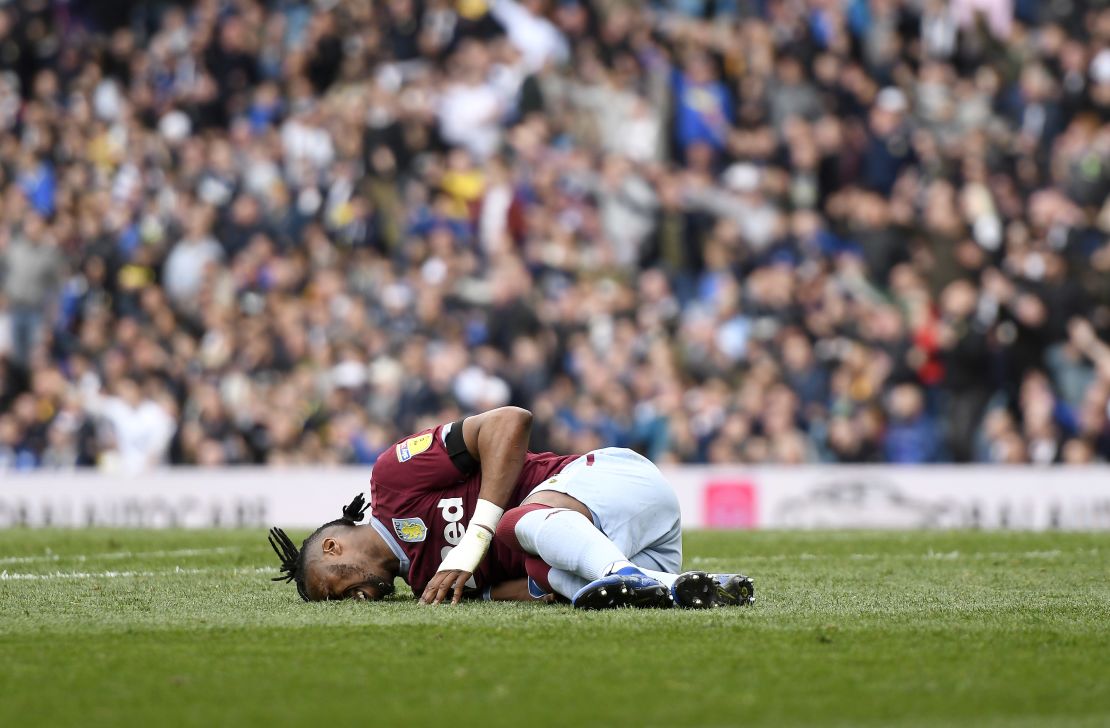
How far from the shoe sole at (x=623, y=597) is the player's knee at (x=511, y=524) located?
0.42 metres

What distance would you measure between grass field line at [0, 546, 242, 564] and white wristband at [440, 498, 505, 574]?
3781 millimetres

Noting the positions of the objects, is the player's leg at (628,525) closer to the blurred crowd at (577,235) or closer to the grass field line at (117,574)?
the grass field line at (117,574)

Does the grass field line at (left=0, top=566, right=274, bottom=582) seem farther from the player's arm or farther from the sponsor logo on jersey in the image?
the player's arm

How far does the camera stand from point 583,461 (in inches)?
280

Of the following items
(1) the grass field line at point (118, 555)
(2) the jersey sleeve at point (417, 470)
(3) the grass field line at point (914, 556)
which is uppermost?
(2) the jersey sleeve at point (417, 470)

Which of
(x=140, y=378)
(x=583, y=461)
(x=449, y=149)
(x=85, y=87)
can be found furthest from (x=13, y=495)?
(x=583, y=461)

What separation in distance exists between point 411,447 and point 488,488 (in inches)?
16.3

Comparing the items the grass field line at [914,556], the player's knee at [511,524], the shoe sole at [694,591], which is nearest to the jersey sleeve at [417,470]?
the player's knee at [511,524]

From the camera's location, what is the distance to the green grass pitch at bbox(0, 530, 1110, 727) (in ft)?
14.6

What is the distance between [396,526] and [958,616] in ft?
7.65

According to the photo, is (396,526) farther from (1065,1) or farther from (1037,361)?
(1065,1)

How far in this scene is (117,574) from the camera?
8.85m

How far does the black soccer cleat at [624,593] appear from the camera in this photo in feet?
21.1

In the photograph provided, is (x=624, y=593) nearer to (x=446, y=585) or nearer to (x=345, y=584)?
(x=446, y=585)
